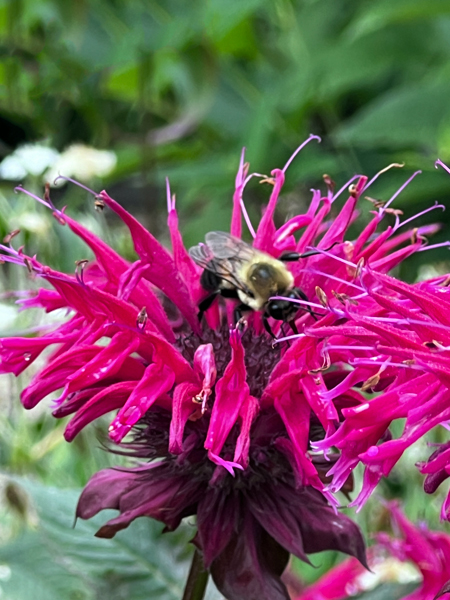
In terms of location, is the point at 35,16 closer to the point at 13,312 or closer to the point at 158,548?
the point at 13,312

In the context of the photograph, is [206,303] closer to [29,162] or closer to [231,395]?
[231,395]

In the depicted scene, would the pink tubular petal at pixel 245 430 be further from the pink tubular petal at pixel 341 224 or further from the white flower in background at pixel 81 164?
the white flower in background at pixel 81 164

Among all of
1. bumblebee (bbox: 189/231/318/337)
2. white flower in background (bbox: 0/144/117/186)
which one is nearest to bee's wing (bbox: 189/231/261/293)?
bumblebee (bbox: 189/231/318/337)

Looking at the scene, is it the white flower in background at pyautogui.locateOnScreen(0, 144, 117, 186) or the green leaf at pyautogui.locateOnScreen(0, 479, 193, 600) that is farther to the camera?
the white flower in background at pyautogui.locateOnScreen(0, 144, 117, 186)

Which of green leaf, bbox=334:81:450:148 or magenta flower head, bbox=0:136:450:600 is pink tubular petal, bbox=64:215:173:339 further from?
green leaf, bbox=334:81:450:148

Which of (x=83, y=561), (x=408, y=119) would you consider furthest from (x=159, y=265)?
(x=408, y=119)

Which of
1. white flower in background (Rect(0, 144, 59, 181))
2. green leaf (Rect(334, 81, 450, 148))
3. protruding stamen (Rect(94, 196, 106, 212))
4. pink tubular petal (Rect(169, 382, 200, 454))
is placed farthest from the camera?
green leaf (Rect(334, 81, 450, 148))
